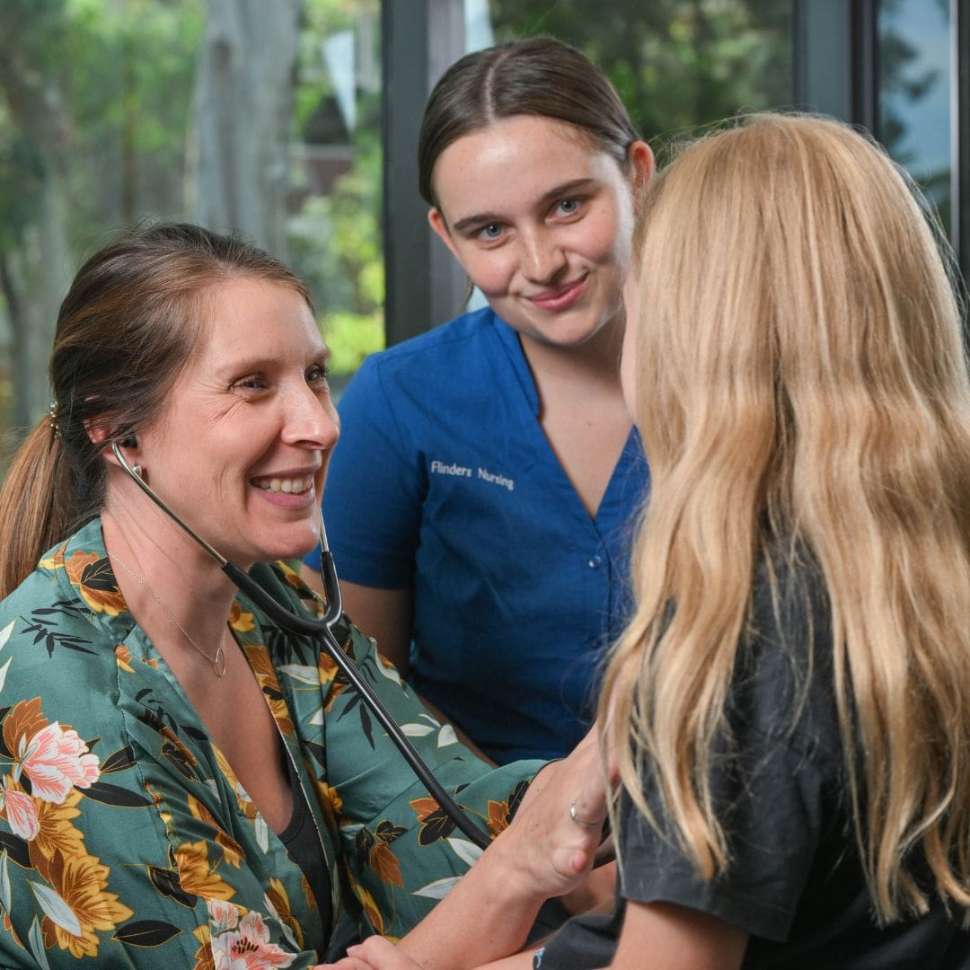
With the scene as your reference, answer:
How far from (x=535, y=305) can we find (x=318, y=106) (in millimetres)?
877

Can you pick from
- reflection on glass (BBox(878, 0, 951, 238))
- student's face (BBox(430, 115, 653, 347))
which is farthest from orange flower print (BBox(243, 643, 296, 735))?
reflection on glass (BBox(878, 0, 951, 238))

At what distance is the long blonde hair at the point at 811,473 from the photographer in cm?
89

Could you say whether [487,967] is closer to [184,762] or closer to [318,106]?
[184,762]

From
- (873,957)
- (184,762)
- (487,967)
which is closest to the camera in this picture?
(873,957)

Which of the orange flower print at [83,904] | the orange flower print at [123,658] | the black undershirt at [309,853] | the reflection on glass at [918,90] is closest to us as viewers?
the orange flower print at [83,904]

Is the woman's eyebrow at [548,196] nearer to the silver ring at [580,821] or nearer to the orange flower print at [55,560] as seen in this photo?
the orange flower print at [55,560]

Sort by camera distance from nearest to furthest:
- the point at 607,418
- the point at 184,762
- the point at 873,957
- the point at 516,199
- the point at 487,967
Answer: the point at 873,957, the point at 487,967, the point at 184,762, the point at 516,199, the point at 607,418

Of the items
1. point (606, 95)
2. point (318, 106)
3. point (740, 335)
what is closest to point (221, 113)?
point (318, 106)

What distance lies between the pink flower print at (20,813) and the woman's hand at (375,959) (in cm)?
26

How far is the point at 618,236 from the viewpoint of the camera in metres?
1.65

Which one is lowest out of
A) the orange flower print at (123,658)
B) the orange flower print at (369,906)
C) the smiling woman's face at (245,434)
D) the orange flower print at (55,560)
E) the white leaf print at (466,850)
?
the orange flower print at (369,906)

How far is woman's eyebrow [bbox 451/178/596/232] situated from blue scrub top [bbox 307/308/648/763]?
7.6 inches

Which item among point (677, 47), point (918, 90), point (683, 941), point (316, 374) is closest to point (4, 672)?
point (316, 374)

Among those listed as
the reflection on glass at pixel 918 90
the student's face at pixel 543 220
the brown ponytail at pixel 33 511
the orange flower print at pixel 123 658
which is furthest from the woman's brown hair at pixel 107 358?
the reflection on glass at pixel 918 90
